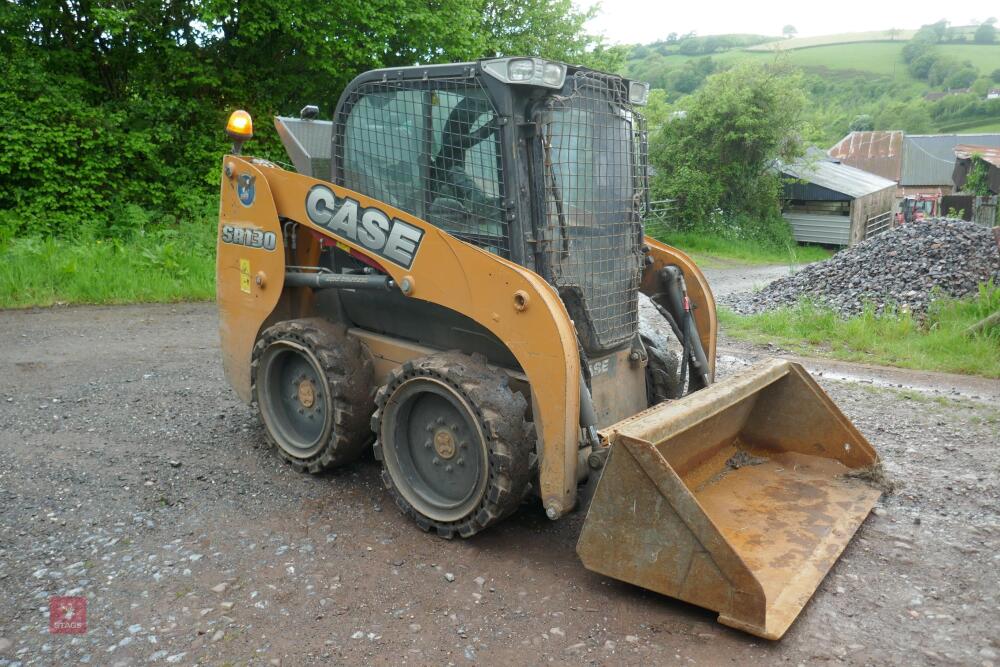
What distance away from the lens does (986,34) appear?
119188 mm

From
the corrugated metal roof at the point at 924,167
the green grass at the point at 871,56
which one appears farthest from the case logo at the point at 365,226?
the green grass at the point at 871,56

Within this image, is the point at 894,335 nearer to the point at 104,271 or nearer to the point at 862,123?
the point at 104,271

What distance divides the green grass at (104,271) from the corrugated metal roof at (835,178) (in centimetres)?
2200

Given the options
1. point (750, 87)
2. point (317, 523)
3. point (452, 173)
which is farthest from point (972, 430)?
point (750, 87)

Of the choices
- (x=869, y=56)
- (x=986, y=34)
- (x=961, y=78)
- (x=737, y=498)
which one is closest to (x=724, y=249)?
(x=737, y=498)

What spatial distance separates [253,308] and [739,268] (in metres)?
17.2

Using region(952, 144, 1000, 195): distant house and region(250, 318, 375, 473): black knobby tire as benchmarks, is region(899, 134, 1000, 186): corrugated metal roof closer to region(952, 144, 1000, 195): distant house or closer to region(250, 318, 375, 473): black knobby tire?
region(952, 144, 1000, 195): distant house

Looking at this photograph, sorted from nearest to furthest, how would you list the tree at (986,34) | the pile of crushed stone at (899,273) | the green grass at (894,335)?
the green grass at (894,335) < the pile of crushed stone at (899,273) < the tree at (986,34)

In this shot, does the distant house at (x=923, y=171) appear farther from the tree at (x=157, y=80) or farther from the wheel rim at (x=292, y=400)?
the wheel rim at (x=292, y=400)

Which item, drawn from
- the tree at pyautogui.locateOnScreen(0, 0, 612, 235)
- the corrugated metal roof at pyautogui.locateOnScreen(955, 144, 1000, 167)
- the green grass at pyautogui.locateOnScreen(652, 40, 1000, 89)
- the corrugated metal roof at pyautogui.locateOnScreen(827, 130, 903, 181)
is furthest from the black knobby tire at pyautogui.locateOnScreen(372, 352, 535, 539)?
the green grass at pyautogui.locateOnScreen(652, 40, 1000, 89)

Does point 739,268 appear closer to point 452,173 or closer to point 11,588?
point 452,173

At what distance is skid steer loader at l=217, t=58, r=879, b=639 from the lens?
335 cm

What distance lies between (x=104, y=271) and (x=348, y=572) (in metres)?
8.07

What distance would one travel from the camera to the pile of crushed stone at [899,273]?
9.84 metres
